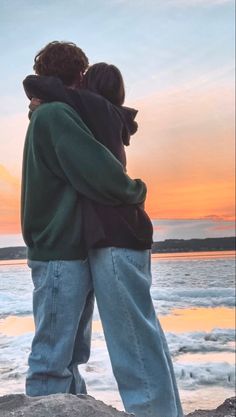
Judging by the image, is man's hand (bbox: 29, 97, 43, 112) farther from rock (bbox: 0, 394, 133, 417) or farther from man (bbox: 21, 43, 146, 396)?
rock (bbox: 0, 394, 133, 417)

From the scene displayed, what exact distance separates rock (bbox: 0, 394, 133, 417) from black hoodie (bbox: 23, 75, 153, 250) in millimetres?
393

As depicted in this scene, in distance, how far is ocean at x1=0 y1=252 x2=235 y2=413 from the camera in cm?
244

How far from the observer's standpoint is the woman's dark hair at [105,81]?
72.5 inches

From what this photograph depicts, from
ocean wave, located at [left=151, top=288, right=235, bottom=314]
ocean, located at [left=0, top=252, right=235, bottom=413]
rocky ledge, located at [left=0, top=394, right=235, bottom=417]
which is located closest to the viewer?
rocky ledge, located at [left=0, top=394, right=235, bottom=417]

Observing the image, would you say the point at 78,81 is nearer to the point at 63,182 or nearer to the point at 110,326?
the point at 63,182

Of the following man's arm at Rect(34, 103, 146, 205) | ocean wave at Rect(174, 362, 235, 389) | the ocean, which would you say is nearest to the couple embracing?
man's arm at Rect(34, 103, 146, 205)

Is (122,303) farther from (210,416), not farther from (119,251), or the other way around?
(210,416)

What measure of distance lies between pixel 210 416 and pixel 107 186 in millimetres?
1233

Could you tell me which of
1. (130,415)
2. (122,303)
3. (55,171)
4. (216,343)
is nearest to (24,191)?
(55,171)

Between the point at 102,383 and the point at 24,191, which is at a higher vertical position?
the point at 24,191

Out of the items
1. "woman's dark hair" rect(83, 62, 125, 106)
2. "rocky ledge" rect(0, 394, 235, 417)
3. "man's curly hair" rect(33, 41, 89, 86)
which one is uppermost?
"man's curly hair" rect(33, 41, 89, 86)

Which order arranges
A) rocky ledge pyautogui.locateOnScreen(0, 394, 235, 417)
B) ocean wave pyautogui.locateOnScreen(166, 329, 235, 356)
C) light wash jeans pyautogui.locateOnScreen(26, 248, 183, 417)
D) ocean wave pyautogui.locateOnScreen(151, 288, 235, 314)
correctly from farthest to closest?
1. ocean wave pyautogui.locateOnScreen(151, 288, 235, 314)
2. ocean wave pyautogui.locateOnScreen(166, 329, 235, 356)
3. light wash jeans pyautogui.locateOnScreen(26, 248, 183, 417)
4. rocky ledge pyautogui.locateOnScreen(0, 394, 235, 417)

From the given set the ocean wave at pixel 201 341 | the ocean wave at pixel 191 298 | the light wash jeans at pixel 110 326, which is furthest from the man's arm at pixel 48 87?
the ocean wave at pixel 191 298

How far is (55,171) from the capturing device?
1.76 meters
